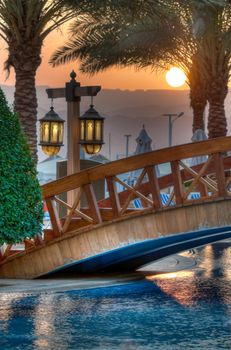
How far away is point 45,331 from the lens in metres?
11.9

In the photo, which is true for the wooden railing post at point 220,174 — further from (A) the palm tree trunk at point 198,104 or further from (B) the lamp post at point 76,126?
(A) the palm tree trunk at point 198,104

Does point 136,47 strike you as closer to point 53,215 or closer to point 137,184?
point 53,215

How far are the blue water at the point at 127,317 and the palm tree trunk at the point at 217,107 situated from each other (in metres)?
17.1

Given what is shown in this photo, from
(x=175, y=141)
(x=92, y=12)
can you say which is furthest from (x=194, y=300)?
(x=175, y=141)

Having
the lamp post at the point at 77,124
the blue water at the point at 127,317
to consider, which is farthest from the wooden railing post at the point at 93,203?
the lamp post at the point at 77,124

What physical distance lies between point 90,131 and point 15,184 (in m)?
4.62

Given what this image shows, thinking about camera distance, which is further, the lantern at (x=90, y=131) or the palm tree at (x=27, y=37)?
the palm tree at (x=27, y=37)

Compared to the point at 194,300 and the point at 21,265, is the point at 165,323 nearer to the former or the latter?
the point at 194,300

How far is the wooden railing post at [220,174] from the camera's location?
52.8ft

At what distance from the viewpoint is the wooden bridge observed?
53.5ft

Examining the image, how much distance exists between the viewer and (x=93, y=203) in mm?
17172

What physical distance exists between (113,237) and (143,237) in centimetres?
58

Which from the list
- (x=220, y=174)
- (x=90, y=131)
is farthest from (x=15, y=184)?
(x=90, y=131)

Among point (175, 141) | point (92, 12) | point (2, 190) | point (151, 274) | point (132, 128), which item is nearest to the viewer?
point (2, 190)
